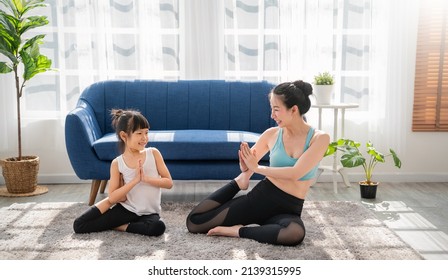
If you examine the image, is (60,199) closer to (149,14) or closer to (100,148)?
(100,148)

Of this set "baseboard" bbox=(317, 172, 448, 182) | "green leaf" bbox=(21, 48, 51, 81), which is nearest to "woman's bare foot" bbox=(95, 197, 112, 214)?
"green leaf" bbox=(21, 48, 51, 81)

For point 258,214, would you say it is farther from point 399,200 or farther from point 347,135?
point 347,135

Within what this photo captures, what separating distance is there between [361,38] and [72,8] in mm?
2364

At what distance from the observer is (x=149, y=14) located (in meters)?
4.79

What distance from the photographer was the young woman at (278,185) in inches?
114

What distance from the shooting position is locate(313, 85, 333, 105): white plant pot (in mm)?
4574

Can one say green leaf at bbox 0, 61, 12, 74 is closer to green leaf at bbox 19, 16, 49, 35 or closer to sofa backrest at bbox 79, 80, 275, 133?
green leaf at bbox 19, 16, 49, 35

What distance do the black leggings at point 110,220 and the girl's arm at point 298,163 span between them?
0.63 metres

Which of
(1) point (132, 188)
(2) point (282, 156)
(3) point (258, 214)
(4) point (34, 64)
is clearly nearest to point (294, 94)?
(2) point (282, 156)

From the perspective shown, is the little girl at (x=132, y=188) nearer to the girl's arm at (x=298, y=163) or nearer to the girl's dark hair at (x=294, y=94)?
the girl's arm at (x=298, y=163)

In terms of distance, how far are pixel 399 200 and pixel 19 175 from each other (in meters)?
2.80

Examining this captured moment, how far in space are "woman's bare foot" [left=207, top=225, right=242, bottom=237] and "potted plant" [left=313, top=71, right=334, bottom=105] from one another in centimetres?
183

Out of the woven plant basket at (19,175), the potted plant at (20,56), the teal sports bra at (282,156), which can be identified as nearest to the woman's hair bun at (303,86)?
the teal sports bra at (282,156)

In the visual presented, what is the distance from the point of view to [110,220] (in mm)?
3188
